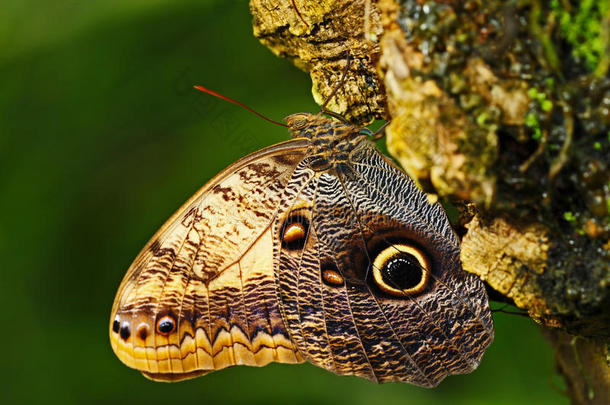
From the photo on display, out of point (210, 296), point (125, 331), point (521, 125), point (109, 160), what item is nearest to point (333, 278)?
point (210, 296)

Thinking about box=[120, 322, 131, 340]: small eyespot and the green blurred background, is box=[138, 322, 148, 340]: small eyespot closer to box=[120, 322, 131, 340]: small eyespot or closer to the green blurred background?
box=[120, 322, 131, 340]: small eyespot

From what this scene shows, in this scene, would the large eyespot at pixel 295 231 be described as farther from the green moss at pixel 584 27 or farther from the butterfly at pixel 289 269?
the green moss at pixel 584 27

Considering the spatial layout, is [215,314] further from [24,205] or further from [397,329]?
[24,205]

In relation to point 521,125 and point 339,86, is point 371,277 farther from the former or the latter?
point 521,125

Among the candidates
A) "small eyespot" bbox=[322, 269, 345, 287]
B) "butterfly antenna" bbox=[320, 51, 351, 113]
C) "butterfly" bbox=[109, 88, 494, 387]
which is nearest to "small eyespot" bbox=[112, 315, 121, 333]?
"butterfly" bbox=[109, 88, 494, 387]

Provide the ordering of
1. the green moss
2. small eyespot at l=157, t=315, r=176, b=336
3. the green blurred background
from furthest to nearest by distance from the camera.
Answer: the green blurred background
small eyespot at l=157, t=315, r=176, b=336
the green moss

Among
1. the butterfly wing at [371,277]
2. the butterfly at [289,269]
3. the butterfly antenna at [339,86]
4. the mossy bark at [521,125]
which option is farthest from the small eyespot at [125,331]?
the mossy bark at [521,125]
